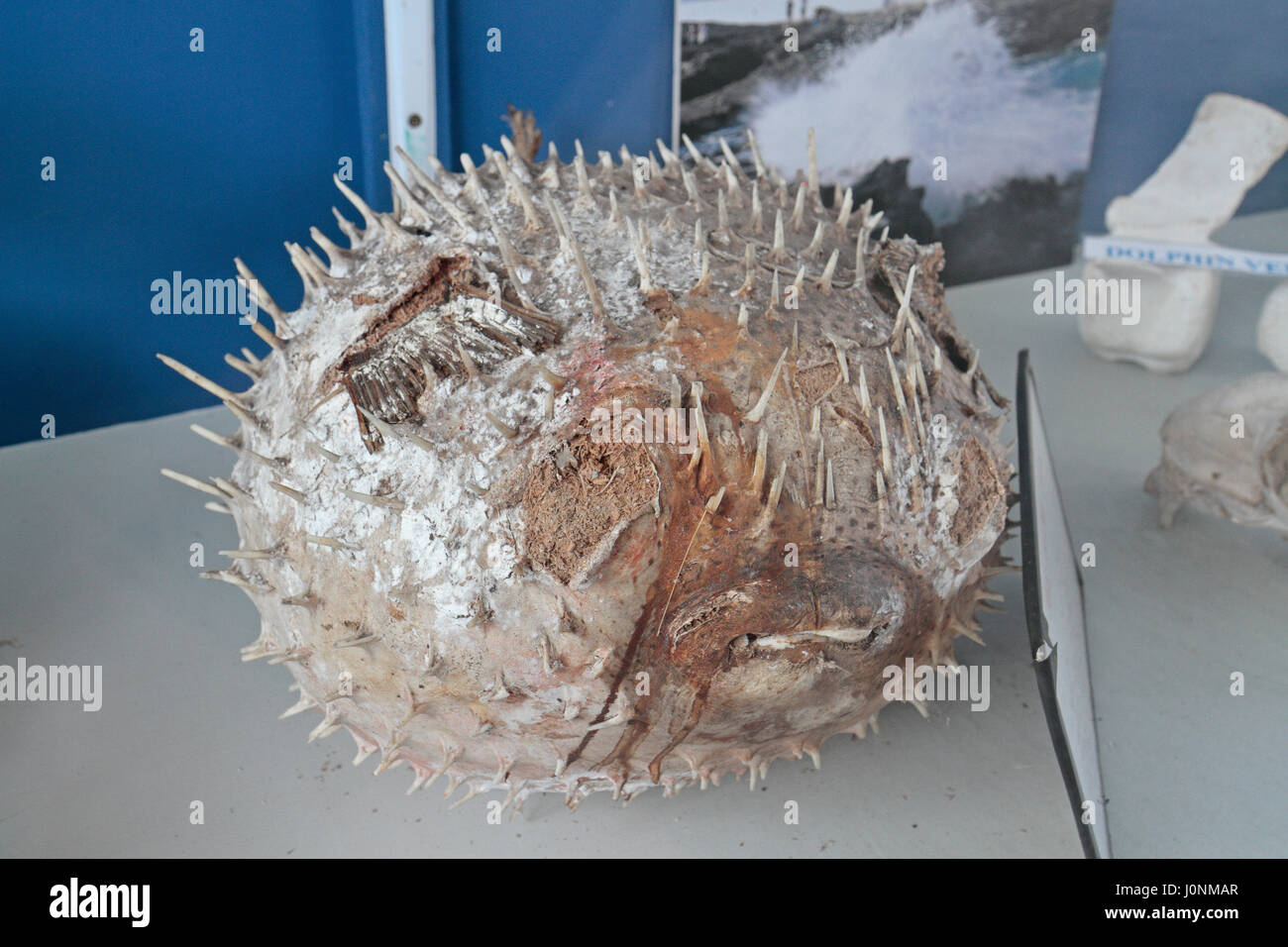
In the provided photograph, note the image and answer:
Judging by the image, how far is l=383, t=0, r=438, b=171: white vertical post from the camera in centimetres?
228

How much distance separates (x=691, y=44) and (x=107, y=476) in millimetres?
1647

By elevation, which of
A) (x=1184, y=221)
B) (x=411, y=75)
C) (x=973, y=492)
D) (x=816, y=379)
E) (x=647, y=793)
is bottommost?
(x=647, y=793)

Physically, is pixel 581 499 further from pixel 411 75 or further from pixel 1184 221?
pixel 1184 221

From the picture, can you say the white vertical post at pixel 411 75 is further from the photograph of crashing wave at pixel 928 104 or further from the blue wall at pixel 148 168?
the photograph of crashing wave at pixel 928 104

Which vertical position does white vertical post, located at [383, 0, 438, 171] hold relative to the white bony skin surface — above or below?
above

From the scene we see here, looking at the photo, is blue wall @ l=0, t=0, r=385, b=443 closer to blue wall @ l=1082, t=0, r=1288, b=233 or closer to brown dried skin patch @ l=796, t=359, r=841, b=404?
brown dried skin patch @ l=796, t=359, r=841, b=404

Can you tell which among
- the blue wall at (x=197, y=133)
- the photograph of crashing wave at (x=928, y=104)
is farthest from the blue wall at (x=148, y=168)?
the photograph of crashing wave at (x=928, y=104)

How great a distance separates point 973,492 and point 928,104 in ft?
6.28

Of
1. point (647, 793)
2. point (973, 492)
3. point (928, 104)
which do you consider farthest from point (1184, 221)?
point (647, 793)

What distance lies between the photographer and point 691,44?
8.83ft

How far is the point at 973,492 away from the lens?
142 cm

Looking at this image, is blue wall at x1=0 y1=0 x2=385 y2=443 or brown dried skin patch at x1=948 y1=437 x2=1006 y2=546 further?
blue wall at x1=0 y1=0 x2=385 y2=443

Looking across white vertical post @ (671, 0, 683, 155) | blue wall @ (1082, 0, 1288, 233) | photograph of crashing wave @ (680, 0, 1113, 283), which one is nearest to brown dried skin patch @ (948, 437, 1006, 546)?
white vertical post @ (671, 0, 683, 155)

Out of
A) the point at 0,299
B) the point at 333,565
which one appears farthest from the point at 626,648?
the point at 0,299
